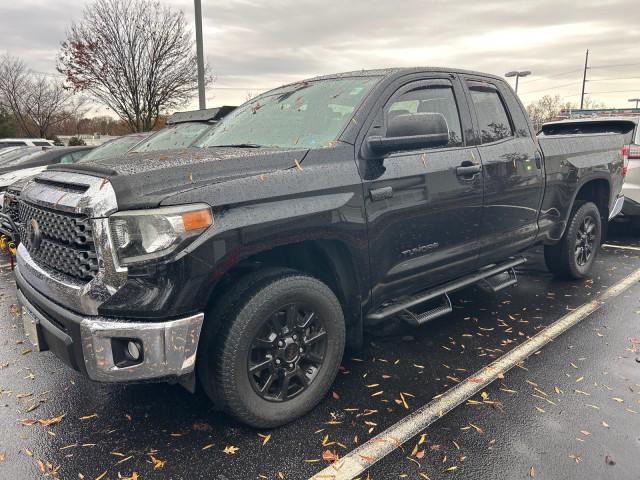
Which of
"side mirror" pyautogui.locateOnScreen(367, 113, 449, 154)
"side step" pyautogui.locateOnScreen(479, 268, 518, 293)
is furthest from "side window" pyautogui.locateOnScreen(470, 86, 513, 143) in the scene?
"side step" pyautogui.locateOnScreen(479, 268, 518, 293)

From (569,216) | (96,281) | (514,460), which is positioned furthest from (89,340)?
(569,216)

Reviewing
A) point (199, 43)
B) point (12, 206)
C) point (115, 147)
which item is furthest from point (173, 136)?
point (199, 43)

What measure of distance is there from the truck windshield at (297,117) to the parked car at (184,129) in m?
3.07

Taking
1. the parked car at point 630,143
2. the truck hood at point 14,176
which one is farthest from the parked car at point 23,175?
the parked car at point 630,143

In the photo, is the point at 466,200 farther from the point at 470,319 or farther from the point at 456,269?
the point at 470,319

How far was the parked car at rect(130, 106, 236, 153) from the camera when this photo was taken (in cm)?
675

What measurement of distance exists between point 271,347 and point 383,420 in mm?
786

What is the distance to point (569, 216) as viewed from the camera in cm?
499

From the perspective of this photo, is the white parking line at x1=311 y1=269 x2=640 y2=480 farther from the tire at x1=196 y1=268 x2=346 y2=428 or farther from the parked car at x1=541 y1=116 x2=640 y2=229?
the parked car at x1=541 y1=116 x2=640 y2=229

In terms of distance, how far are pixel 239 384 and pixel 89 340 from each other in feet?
2.47

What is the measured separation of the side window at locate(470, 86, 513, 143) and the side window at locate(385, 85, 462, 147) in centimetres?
28

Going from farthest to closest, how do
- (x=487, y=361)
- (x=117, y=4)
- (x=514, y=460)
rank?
(x=117, y=4), (x=487, y=361), (x=514, y=460)

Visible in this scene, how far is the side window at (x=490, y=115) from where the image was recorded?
3861mm

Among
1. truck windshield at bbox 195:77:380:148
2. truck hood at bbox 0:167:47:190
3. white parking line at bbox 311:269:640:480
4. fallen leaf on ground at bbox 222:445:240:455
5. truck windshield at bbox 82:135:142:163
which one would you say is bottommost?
fallen leaf on ground at bbox 222:445:240:455
